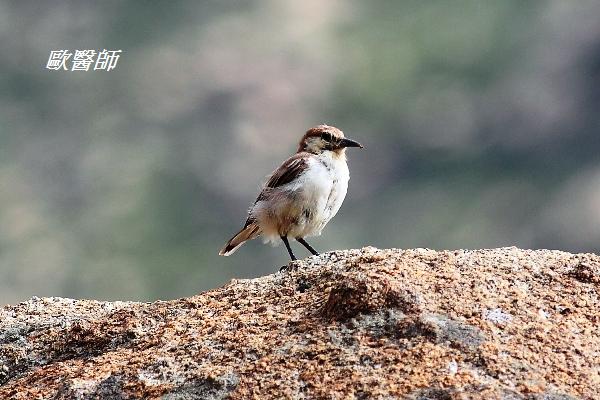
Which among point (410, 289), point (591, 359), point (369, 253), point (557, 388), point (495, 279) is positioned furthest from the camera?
point (369, 253)

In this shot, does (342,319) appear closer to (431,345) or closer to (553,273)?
(431,345)

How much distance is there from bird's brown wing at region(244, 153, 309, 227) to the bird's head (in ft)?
0.50

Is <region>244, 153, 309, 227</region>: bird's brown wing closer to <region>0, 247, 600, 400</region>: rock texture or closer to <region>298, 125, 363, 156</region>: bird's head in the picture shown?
<region>298, 125, 363, 156</region>: bird's head

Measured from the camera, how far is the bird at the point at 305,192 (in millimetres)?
7852

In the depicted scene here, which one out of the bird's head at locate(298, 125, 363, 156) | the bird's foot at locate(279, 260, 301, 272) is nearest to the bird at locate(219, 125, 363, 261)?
the bird's head at locate(298, 125, 363, 156)

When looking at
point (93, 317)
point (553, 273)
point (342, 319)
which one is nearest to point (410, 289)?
point (342, 319)

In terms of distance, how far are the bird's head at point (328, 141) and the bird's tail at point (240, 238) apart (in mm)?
807

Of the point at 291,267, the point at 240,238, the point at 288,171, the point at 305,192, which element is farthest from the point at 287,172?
the point at 291,267

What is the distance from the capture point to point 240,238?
28.3 ft

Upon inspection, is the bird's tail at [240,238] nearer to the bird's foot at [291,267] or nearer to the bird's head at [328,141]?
the bird's head at [328,141]

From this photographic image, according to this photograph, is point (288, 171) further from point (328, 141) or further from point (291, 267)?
point (291, 267)

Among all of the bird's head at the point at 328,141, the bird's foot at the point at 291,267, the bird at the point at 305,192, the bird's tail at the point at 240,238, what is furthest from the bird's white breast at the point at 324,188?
the bird's foot at the point at 291,267

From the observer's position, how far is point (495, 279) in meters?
5.01

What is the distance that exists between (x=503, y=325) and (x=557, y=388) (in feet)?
1.62
